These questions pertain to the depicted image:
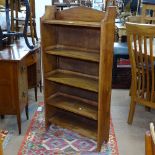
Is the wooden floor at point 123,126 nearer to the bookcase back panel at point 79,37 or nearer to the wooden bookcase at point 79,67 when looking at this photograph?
the wooden bookcase at point 79,67

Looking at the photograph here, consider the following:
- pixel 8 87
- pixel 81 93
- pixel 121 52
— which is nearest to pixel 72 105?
pixel 81 93

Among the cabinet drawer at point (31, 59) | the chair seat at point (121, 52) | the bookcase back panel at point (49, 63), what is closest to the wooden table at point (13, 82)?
the cabinet drawer at point (31, 59)

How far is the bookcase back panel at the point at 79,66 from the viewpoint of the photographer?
7.98 feet

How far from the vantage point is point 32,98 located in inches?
137

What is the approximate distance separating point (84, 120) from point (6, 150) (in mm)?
819

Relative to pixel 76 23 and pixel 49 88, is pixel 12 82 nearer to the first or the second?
pixel 49 88

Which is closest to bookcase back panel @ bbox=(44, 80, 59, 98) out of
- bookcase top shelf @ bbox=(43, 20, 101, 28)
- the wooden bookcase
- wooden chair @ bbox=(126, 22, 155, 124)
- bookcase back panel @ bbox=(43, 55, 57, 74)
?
the wooden bookcase

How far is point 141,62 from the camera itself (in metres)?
2.56

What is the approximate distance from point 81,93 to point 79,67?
290mm

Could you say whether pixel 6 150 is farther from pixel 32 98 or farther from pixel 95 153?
pixel 32 98

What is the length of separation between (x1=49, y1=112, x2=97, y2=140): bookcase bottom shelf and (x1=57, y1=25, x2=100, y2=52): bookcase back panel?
2.48 feet

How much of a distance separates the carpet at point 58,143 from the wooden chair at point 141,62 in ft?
1.60

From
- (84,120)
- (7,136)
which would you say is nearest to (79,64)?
(84,120)

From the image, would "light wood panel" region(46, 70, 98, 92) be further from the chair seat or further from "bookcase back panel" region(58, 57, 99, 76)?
the chair seat
